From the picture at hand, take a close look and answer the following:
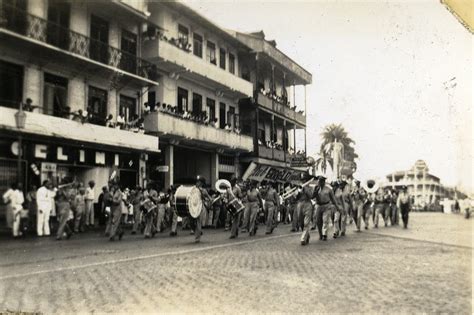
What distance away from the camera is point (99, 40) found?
57.7ft

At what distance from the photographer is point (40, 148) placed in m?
14.2

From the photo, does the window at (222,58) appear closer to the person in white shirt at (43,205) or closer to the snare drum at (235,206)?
the snare drum at (235,206)

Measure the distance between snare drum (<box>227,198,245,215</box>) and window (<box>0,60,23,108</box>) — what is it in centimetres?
647

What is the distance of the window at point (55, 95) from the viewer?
15648 mm

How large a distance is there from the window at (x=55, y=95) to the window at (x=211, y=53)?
8.62 m

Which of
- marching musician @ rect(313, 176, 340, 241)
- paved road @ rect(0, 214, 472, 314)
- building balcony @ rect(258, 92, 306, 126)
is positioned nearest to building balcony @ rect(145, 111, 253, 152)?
building balcony @ rect(258, 92, 306, 126)

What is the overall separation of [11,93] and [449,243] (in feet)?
39.2

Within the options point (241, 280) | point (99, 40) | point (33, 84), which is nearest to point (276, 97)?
point (99, 40)

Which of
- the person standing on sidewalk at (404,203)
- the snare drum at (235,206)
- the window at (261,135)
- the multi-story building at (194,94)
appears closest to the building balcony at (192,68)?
the multi-story building at (194,94)

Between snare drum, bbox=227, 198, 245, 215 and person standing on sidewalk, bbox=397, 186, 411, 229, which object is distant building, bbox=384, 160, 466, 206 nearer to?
snare drum, bbox=227, 198, 245, 215

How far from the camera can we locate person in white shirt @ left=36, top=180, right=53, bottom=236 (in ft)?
43.8

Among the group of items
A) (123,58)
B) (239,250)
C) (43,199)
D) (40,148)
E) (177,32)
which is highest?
(177,32)

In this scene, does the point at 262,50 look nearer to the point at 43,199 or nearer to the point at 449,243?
the point at 43,199

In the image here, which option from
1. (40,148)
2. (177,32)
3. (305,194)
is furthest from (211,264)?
(177,32)
